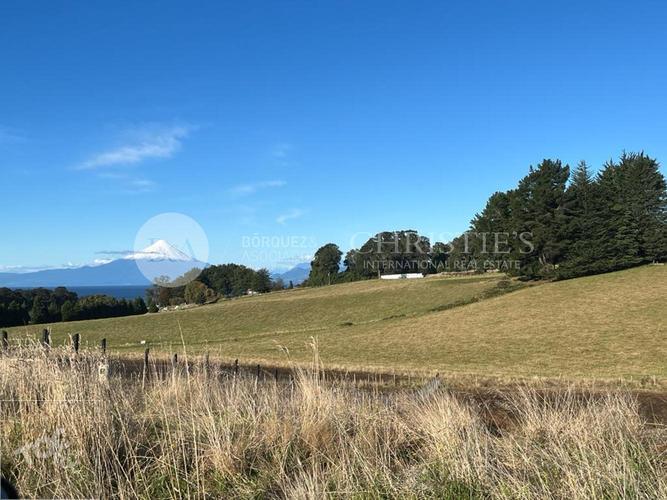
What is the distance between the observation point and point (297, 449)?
465cm

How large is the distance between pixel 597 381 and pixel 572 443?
17296 millimetres

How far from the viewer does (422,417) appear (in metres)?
5.22

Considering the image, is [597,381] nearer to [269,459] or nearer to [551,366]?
[551,366]

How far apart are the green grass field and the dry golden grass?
435 inches

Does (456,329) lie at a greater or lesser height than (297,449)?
lesser

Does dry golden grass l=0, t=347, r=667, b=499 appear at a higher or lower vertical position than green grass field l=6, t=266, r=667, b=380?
higher

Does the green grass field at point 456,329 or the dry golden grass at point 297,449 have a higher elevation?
the dry golden grass at point 297,449

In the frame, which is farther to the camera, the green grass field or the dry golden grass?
the green grass field

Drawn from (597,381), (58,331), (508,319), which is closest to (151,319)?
(58,331)

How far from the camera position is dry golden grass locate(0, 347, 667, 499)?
3.46 m

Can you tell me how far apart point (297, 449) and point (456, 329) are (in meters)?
39.0

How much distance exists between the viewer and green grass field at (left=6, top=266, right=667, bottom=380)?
27531mm

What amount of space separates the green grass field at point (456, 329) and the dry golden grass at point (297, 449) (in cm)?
1105

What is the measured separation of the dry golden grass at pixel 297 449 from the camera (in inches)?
136
